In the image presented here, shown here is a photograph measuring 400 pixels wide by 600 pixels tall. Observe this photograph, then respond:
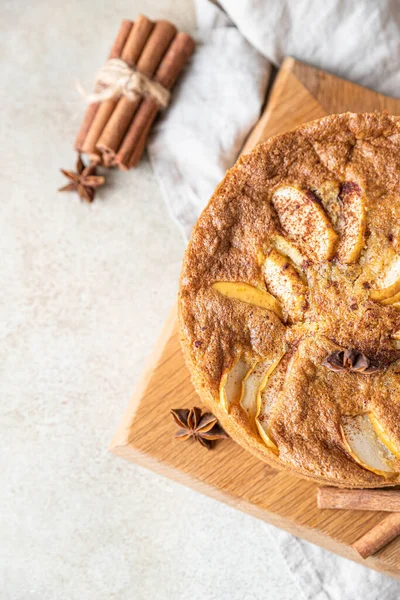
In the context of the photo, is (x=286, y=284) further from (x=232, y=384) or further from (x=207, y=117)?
(x=207, y=117)

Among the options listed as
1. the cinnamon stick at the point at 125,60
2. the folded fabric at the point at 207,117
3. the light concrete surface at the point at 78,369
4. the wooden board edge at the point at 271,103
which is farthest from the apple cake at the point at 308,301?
the cinnamon stick at the point at 125,60

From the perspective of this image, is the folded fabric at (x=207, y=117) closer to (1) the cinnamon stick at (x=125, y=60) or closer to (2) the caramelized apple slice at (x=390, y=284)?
(1) the cinnamon stick at (x=125, y=60)

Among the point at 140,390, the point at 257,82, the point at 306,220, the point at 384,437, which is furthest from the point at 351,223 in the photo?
the point at 140,390

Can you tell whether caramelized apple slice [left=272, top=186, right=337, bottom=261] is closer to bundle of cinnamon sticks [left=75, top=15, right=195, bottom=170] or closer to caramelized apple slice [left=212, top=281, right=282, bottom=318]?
caramelized apple slice [left=212, top=281, right=282, bottom=318]

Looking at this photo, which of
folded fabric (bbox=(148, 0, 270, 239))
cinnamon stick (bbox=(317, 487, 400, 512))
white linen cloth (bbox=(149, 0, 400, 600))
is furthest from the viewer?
folded fabric (bbox=(148, 0, 270, 239))

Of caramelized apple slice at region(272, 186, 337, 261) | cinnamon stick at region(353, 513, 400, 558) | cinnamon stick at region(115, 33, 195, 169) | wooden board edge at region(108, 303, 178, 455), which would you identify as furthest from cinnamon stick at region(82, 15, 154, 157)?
cinnamon stick at region(353, 513, 400, 558)
